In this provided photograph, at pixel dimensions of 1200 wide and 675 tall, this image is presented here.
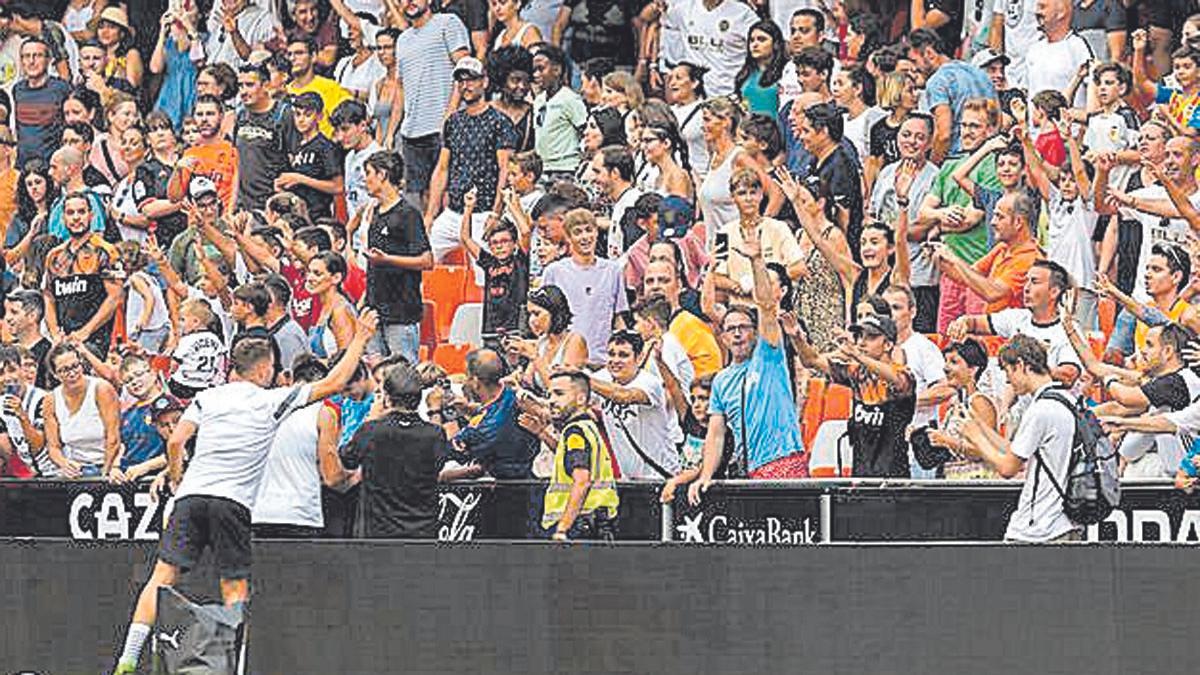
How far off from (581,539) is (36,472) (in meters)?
4.18

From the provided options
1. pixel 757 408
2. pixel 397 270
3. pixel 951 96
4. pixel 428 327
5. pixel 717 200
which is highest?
pixel 951 96

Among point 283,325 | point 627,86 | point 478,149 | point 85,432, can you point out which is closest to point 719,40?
point 627,86

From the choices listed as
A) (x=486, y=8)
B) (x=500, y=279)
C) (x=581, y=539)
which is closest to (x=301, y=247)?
(x=500, y=279)

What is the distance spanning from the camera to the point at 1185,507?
41.2 ft

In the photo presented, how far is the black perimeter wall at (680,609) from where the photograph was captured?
12.1m

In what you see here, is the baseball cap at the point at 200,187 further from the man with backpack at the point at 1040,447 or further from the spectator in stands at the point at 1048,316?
the man with backpack at the point at 1040,447

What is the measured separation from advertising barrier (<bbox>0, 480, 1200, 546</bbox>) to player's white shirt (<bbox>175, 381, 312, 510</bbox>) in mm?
938

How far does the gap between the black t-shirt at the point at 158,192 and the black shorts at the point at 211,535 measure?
5.77 metres

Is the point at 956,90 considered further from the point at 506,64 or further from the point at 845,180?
the point at 506,64

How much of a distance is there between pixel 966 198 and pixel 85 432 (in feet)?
17.9

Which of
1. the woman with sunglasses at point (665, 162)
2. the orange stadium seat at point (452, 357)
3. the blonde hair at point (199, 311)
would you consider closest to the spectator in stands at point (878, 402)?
the woman with sunglasses at point (665, 162)

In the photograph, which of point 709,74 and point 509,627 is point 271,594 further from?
point 709,74

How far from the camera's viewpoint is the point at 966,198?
1532 centimetres

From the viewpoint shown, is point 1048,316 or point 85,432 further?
point 85,432
